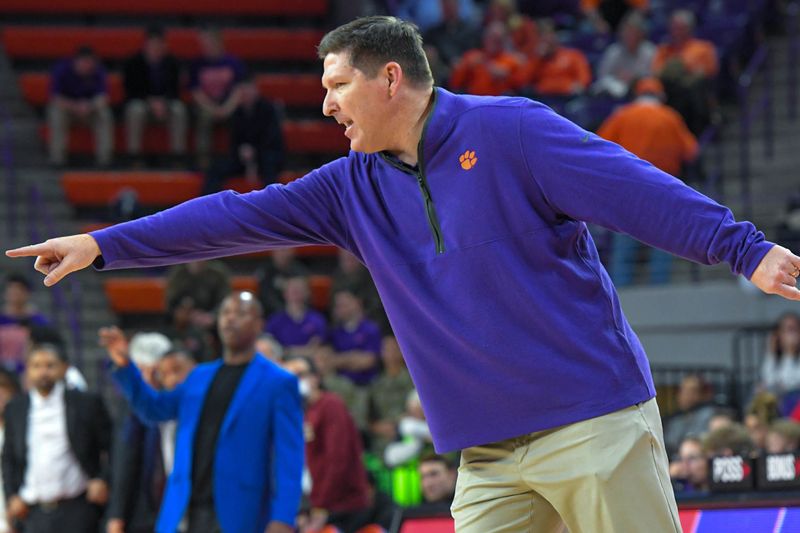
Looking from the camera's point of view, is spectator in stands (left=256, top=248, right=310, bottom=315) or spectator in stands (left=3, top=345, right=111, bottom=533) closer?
spectator in stands (left=3, top=345, right=111, bottom=533)

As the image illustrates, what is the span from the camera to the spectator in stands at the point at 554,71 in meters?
16.4

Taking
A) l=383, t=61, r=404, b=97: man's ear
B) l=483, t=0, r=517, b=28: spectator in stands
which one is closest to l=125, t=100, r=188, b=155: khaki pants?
l=483, t=0, r=517, b=28: spectator in stands

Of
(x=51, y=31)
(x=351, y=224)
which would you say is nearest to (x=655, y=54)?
(x=51, y=31)

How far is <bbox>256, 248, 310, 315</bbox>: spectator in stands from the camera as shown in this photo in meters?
14.2

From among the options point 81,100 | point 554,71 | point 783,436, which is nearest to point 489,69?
point 554,71

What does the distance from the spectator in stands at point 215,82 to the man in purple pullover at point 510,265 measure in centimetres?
1276

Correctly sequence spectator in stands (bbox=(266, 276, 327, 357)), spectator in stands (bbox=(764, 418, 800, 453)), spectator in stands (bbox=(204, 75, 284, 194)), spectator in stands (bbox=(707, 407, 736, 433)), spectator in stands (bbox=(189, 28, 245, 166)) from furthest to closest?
spectator in stands (bbox=(189, 28, 245, 166)) < spectator in stands (bbox=(204, 75, 284, 194)) < spectator in stands (bbox=(266, 276, 327, 357)) < spectator in stands (bbox=(707, 407, 736, 433)) < spectator in stands (bbox=(764, 418, 800, 453))

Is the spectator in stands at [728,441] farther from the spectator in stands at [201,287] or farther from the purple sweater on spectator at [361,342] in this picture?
the spectator in stands at [201,287]

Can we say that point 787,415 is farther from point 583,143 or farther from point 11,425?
point 583,143

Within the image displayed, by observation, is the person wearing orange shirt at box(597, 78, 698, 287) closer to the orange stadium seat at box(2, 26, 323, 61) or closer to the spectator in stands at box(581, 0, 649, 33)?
the spectator in stands at box(581, 0, 649, 33)

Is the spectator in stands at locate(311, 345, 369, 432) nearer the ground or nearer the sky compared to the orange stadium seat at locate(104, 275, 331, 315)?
nearer the ground

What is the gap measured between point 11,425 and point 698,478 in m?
5.08

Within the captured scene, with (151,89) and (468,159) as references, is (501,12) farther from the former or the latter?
(468,159)

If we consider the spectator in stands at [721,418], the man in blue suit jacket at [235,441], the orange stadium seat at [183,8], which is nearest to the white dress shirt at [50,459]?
the man in blue suit jacket at [235,441]
